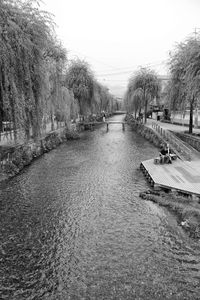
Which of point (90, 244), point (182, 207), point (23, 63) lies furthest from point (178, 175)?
→ point (23, 63)

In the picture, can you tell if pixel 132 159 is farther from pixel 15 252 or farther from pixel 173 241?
pixel 15 252

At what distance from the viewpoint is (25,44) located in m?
10.9

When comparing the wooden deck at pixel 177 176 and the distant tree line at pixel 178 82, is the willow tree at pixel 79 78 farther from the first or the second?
the wooden deck at pixel 177 176

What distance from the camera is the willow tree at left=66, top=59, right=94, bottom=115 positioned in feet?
108

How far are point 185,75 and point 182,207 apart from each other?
34.2ft

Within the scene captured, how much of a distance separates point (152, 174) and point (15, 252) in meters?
7.92

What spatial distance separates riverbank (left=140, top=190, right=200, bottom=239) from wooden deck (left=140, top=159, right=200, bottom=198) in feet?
1.20

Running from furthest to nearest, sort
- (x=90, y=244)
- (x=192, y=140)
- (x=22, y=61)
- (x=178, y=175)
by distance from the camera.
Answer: (x=192, y=140), (x=178, y=175), (x=22, y=61), (x=90, y=244)

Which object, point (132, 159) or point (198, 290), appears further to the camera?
point (132, 159)

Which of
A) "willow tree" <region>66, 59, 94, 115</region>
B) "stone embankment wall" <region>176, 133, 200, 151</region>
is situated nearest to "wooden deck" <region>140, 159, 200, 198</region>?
"stone embankment wall" <region>176, 133, 200, 151</region>

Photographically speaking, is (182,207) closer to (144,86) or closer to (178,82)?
(178,82)

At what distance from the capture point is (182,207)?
9.55 m

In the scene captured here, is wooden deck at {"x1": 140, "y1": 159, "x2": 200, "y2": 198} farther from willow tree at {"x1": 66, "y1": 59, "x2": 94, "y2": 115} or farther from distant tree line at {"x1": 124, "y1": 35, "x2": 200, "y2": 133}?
willow tree at {"x1": 66, "y1": 59, "x2": 94, "y2": 115}

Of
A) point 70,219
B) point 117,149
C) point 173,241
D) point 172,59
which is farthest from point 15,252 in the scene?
point 172,59
